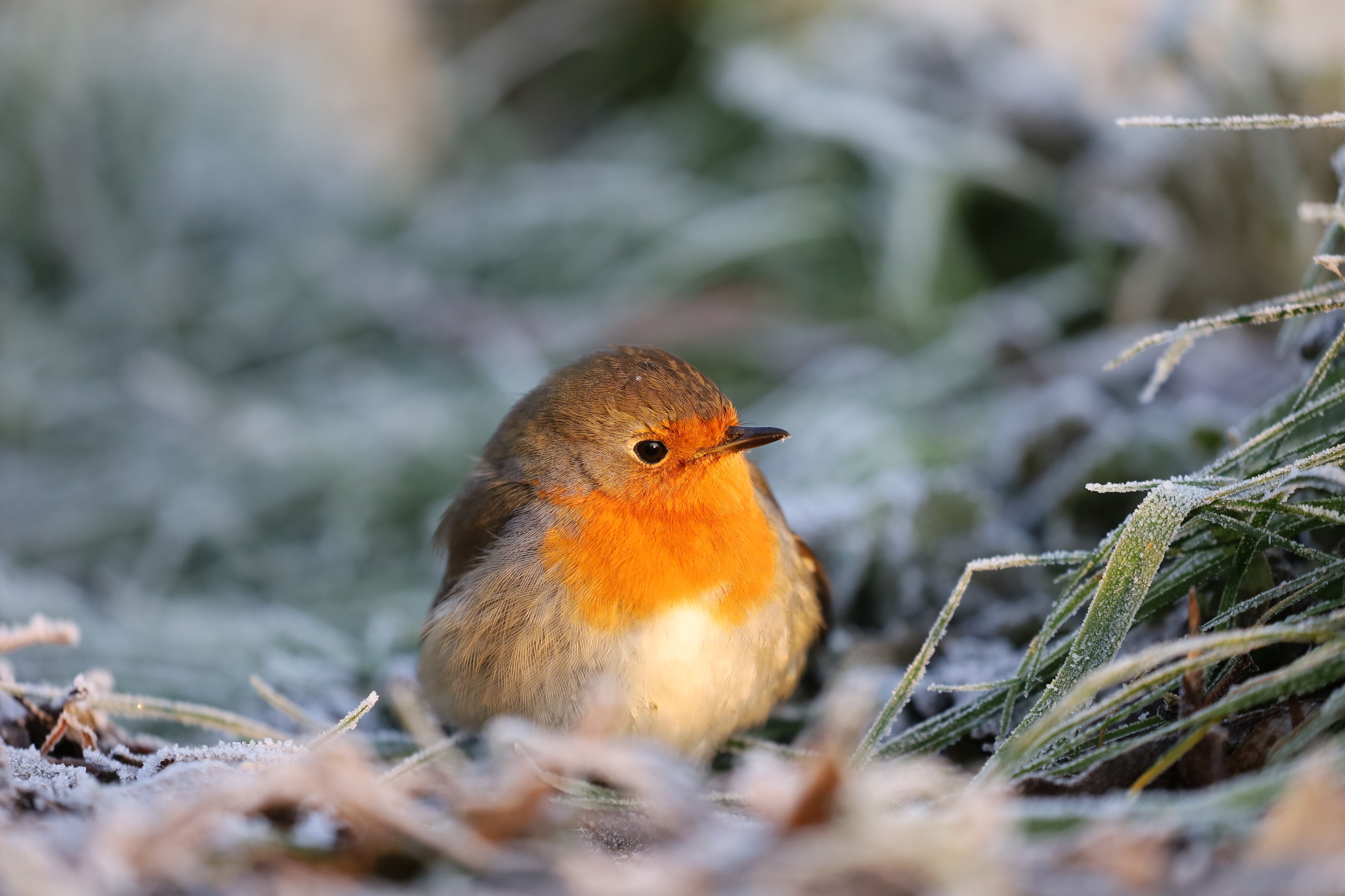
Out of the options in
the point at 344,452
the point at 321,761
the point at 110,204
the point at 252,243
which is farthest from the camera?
the point at 252,243

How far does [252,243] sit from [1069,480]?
12.3 feet

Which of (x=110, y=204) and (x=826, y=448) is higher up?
(x=110, y=204)

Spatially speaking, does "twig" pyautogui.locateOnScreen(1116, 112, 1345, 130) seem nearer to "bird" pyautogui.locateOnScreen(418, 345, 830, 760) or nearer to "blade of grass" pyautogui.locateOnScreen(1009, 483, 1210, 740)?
"blade of grass" pyautogui.locateOnScreen(1009, 483, 1210, 740)

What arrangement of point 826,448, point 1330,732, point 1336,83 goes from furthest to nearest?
point 826,448
point 1336,83
point 1330,732

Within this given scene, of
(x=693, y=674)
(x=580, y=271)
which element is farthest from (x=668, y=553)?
(x=580, y=271)

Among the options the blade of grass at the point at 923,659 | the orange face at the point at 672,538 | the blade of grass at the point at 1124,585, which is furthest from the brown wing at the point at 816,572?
the blade of grass at the point at 1124,585

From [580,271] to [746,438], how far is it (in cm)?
252

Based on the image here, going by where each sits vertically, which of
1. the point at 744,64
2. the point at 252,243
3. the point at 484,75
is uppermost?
the point at 484,75

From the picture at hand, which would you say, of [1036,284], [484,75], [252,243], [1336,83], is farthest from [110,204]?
[1336,83]

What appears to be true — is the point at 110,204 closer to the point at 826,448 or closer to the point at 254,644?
the point at 254,644

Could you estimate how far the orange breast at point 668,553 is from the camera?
63.3 inches

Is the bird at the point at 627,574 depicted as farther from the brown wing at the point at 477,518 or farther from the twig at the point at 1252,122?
the twig at the point at 1252,122

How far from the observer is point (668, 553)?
1658 mm

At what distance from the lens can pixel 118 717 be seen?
1.76 m
